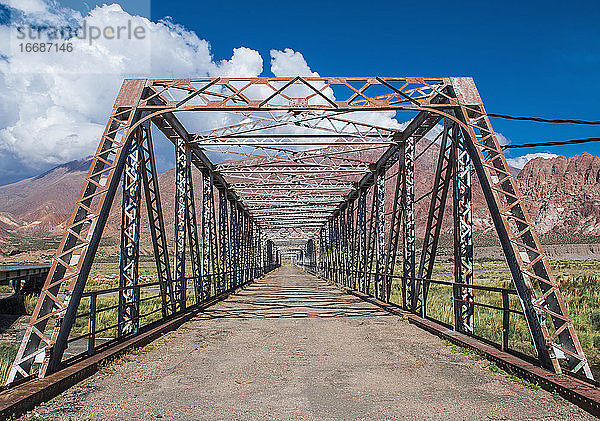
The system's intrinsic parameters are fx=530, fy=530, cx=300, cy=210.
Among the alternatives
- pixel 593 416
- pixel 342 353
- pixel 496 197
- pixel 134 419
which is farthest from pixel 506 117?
pixel 134 419

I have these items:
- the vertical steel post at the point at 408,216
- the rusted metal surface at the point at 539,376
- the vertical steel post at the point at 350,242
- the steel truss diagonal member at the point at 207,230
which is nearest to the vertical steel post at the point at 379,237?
the vertical steel post at the point at 408,216

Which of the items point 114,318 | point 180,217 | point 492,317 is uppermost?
point 180,217

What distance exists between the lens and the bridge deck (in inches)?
227

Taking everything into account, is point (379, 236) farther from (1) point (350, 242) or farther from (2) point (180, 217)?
(1) point (350, 242)

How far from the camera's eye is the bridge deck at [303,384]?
5.77 meters

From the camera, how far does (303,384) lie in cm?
715

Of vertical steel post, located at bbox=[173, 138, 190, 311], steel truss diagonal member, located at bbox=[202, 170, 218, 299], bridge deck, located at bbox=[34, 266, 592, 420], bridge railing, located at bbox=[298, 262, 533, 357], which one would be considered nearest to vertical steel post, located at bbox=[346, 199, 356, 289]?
bridge railing, located at bbox=[298, 262, 533, 357]

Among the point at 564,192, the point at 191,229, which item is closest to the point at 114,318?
the point at 191,229

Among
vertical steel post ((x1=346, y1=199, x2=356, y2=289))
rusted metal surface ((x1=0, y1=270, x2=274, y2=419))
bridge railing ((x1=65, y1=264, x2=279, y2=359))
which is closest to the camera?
rusted metal surface ((x1=0, y1=270, x2=274, y2=419))

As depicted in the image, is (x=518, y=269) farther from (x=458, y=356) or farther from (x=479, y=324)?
(x=479, y=324)

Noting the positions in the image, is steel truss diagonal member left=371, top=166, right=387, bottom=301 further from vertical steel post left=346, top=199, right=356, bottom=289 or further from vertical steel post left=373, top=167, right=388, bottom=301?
vertical steel post left=346, top=199, right=356, bottom=289

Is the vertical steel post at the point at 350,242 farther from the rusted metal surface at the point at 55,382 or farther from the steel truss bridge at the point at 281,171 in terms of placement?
the rusted metal surface at the point at 55,382

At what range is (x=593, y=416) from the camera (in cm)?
552

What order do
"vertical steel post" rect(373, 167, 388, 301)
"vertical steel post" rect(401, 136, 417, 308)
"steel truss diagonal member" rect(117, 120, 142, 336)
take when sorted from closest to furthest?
"steel truss diagonal member" rect(117, 120, 142, 336) < "vertical steel post" rect(401, 136, 417, 308) < "vertical steel post" rect(373, 167, 388, 301)
